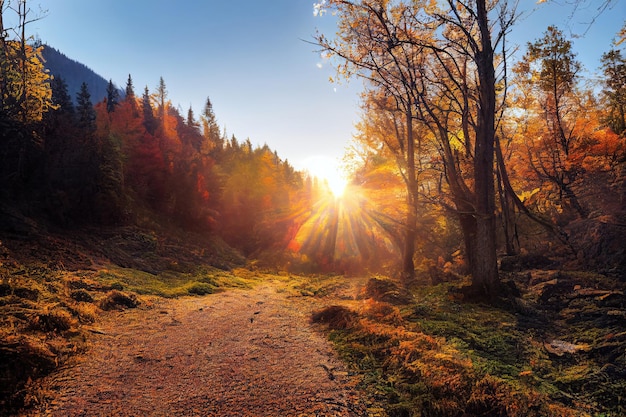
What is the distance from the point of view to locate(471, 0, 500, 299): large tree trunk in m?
8.30

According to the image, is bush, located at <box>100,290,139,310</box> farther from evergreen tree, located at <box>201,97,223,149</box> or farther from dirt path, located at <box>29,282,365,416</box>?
evergreen tree, located at <box>201,97,223,149</box>

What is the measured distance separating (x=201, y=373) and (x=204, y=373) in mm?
43

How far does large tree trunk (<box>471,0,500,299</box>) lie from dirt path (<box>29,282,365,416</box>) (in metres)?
4.99

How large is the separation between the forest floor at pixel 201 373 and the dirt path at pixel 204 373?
1 cm

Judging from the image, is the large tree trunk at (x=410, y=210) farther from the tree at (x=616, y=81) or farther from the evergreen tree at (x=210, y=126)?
the evergreen tree at (x=210, y=126)

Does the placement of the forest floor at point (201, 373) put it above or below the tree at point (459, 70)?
below

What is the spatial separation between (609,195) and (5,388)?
70.5 feet

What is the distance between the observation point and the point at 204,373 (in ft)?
15.5

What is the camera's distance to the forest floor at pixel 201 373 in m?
3.71

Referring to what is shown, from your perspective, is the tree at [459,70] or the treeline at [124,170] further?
the treeline at [124,170]

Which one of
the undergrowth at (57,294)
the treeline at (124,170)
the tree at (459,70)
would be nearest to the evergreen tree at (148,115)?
the treeline at (124,170)

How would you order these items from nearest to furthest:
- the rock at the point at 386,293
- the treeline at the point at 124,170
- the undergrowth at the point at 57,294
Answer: the undergrowth at the point at 57,294, the rock at the point at 386,293, the treeline at the point at 124,170

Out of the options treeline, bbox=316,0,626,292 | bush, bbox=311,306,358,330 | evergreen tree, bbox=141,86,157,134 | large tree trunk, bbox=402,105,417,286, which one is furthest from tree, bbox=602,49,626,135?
evergreen tree, bbox=141,86,157,134

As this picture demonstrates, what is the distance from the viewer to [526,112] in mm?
18281
